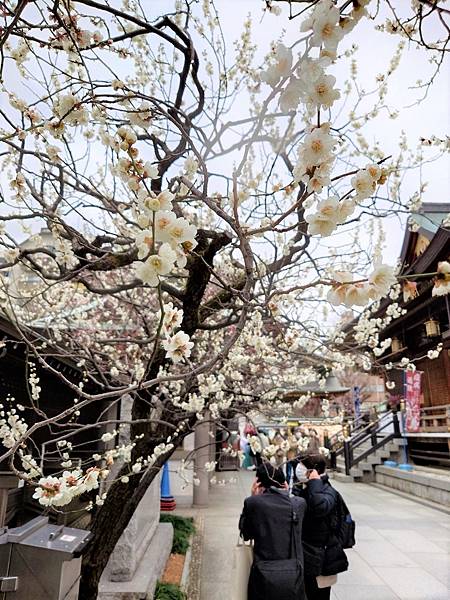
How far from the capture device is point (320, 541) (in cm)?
385

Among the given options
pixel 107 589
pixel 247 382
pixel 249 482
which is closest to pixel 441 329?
A: pixel 247 382

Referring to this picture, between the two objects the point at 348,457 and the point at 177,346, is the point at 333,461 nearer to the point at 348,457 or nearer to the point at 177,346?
the point at 348,457

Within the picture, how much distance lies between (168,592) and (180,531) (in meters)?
2.81

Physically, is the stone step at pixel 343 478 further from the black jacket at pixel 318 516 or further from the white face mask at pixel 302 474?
the black jacket at pixel 318 516

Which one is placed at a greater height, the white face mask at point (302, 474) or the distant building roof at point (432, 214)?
the distant building roof at point (432, 214)

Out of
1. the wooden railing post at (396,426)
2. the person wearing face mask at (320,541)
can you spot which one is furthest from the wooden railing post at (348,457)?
the person wearing face mask at (320,541)

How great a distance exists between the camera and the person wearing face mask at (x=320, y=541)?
381 cm

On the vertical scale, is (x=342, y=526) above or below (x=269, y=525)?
below

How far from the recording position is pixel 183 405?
14.9 ft

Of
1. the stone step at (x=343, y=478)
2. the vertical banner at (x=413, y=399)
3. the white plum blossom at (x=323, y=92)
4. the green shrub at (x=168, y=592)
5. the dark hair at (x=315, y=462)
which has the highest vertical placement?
the white plum blossom at (x=323, y=92)

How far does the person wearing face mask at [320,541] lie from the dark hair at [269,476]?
0.49m

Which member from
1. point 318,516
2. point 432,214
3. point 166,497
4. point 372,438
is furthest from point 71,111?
point 372,438

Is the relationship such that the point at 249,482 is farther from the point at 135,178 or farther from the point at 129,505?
the point at 135,178

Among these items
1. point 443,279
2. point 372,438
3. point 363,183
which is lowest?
point 372,438
